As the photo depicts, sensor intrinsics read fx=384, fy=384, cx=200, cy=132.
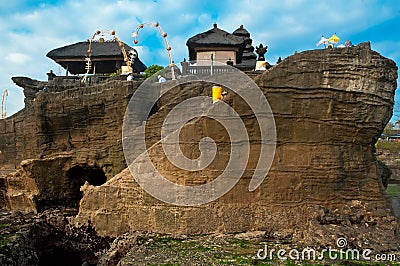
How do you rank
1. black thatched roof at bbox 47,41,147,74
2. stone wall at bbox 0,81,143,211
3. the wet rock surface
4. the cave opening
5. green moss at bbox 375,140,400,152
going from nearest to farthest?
the wet rock surface < stone wall at bbox 0,81,143,211 < the cave opening < black thatched roof at bbox 47,41,147,74 < green moss at bbox 375,140,400,152

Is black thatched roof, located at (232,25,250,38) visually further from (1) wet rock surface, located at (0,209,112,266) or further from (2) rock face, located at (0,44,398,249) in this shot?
(2) rock face, located at (0,44,398,249)

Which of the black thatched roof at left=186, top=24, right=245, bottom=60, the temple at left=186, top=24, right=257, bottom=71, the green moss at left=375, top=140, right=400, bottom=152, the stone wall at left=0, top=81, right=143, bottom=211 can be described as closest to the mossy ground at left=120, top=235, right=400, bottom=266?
the stone wall at left=0, top=81, right=143, bottom=211

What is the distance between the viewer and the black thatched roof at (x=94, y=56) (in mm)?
26172

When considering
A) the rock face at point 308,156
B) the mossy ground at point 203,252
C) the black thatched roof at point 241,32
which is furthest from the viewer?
the black thatched roof at point 241,32

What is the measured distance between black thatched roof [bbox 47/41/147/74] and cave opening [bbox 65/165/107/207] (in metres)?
13.1

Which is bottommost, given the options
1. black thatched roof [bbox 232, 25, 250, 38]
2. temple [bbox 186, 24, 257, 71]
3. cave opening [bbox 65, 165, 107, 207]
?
cave opening [bbox 65, 165, 107, 207]

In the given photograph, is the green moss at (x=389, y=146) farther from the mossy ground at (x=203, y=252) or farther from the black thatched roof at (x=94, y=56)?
the mossy ground at (x=203, y=252)

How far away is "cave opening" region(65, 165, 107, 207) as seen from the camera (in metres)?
14.0

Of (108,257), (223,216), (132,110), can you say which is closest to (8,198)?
(132,110)

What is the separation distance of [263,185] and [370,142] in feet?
9.41

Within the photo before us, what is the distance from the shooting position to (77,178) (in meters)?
14.3

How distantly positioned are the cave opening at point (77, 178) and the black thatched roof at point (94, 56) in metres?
13.1

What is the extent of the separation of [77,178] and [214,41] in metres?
12.4

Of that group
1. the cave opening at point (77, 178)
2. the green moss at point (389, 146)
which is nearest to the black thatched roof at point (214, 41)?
the cave opening at point (77, 178)
